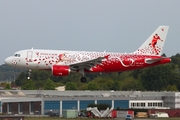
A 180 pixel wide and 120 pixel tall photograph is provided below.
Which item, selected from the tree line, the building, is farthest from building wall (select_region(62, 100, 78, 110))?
the tree line

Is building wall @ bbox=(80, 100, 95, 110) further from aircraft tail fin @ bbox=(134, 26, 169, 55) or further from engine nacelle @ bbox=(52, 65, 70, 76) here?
engine nacelle @ bbox=(52, 65, 70, 76)

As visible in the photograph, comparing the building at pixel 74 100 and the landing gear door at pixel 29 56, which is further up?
the landing gear door at pixel 29 56

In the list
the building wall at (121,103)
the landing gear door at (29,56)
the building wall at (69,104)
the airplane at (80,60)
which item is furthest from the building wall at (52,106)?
the landing gear door at (29,56)

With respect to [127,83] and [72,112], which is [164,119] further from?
[127,83]

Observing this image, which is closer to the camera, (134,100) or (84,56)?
(84,56)

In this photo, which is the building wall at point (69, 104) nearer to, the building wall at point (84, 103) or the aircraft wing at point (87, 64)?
the building wall at point (84, 103)

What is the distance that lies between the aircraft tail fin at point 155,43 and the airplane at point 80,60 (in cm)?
15

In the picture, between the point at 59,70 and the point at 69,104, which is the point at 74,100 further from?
the point at 59,70

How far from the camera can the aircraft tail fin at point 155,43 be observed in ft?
287

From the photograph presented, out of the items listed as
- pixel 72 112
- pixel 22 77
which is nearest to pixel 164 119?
pixel 72 112

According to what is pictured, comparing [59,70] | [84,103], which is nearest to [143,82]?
[84,103]

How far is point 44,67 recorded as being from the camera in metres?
81.7

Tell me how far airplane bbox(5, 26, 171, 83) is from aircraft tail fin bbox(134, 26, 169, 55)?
0.15m

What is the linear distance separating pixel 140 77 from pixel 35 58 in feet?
185
